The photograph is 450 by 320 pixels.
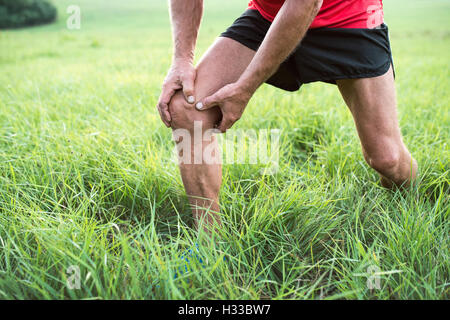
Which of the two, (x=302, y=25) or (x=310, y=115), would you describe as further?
(x=310, y=115)

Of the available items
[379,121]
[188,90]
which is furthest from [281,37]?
[379,121]

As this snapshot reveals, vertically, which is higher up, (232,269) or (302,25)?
(302,25)

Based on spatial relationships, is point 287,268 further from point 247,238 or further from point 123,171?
point 123,171

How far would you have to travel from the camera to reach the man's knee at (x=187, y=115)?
1352 mm

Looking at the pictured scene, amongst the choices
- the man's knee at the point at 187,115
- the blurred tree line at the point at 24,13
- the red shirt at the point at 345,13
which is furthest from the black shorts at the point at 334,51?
the blurred tree line at the point at 24,13

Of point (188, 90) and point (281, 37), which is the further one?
point (188, 90)

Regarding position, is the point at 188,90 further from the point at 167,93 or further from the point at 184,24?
the point at 184,24

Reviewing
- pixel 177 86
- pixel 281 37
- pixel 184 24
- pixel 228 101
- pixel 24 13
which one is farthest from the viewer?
pixel 24 13

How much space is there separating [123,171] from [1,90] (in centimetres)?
297

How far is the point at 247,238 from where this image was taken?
1297 millimetres

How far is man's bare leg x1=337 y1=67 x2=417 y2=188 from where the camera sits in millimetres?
1427

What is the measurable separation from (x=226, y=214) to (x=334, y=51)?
864mm

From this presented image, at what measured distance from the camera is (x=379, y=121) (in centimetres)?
146
